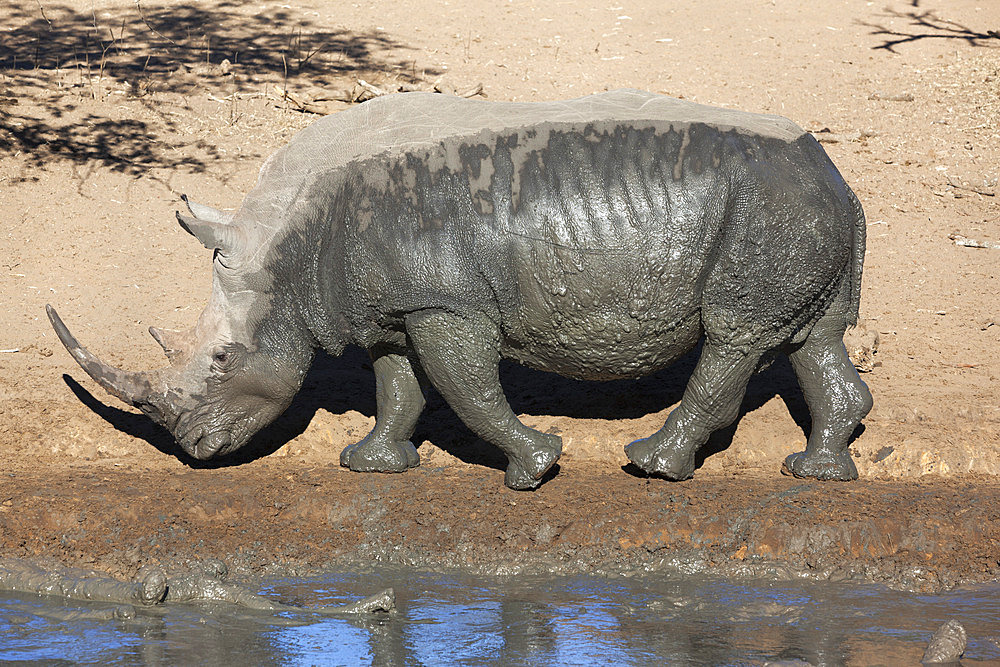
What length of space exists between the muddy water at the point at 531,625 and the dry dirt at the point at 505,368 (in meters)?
0.25

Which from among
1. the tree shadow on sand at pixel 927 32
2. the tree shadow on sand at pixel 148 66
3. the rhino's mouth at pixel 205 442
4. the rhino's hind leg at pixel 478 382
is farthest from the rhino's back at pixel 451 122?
the tree shadow on sand at pixel 927 32

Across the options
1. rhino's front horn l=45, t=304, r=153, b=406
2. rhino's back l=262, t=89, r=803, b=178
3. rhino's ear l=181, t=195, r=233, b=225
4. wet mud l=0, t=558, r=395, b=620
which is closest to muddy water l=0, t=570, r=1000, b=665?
wet mud l=0, t=558, r=395, b=620

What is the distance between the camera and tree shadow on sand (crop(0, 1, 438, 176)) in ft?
34.4

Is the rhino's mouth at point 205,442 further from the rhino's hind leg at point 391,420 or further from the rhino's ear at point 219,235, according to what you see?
the rhino's ear at point 219,235

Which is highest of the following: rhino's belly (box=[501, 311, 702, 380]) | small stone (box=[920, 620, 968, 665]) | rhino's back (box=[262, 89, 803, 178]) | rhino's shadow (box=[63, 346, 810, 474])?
rhino's back (box=[262, 89, 803, 178])

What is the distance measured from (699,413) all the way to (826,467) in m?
0.82

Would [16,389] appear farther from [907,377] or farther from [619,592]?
[907,377]

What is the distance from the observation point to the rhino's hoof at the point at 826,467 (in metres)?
6.28

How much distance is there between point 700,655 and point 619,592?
0.77m

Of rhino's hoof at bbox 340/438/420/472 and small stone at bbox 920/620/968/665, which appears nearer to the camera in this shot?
small stone at bbox 920/620/968/665

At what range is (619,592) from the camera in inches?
211

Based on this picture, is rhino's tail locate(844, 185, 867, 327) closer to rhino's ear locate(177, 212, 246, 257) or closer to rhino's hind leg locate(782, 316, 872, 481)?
rhino's hind leg locate(782, 316, 872, 481)

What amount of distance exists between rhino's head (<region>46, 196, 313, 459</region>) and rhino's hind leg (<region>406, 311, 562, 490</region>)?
2.34 ft

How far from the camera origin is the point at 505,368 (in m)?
7.62
